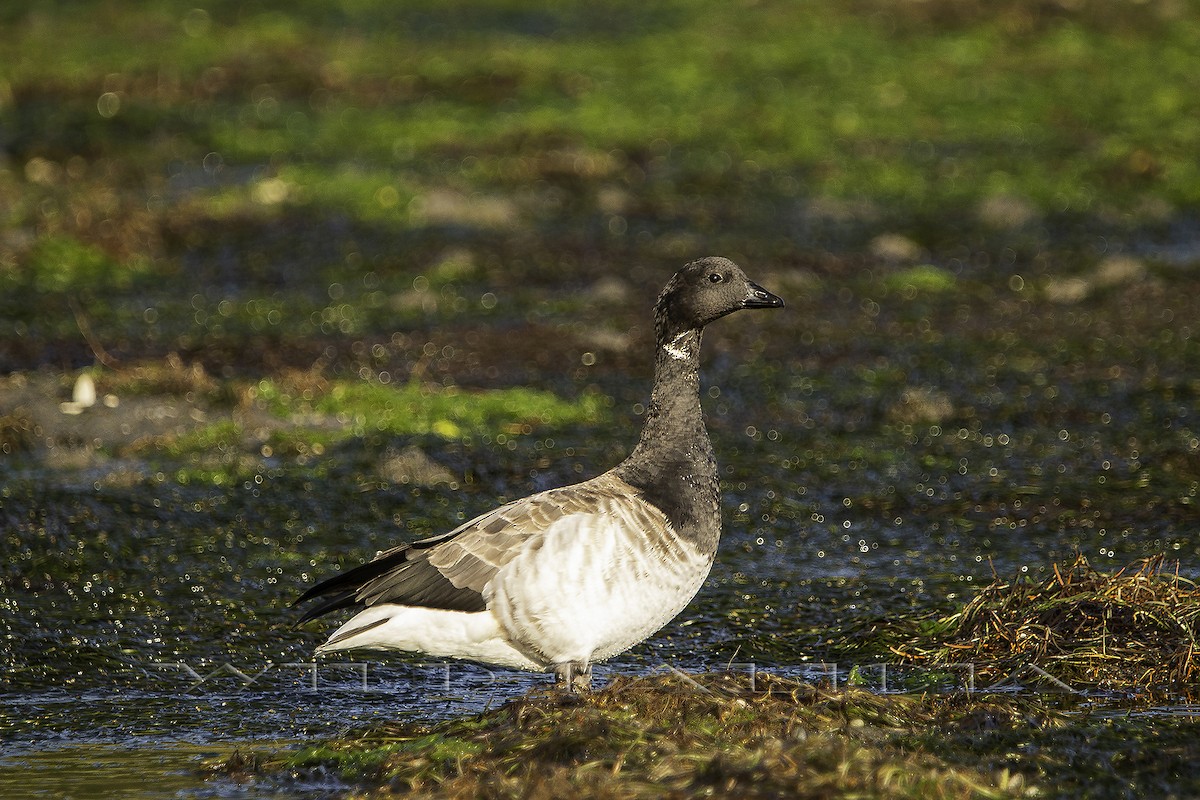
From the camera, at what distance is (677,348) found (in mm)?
8070

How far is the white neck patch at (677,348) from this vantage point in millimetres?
8055

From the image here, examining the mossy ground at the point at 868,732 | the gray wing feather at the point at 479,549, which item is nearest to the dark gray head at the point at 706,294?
the gray wing feather at the point at 479,549

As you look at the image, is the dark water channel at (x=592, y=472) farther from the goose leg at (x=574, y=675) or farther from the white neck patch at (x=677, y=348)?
the white neck patch at (x=677, y=348)

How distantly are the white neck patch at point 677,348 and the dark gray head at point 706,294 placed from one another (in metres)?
0.03

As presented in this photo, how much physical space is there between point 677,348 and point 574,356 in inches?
218

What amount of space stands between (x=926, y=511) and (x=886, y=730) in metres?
3.64

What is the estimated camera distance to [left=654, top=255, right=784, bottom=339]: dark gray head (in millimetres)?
8047

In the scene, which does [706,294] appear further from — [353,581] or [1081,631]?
[1081,631]

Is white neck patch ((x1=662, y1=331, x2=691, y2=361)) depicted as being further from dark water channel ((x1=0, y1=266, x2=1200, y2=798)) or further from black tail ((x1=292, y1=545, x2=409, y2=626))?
black tail ((x1=292, y1=545, x2=409, y2=626))

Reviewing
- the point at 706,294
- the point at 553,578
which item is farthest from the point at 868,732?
the point at 706,294

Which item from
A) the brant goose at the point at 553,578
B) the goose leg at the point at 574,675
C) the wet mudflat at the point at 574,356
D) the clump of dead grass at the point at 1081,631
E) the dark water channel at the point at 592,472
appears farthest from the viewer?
the wet mudflat at the point at 574,356

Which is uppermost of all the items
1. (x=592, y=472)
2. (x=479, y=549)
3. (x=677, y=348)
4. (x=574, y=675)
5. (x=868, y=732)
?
(x=677, y=348)

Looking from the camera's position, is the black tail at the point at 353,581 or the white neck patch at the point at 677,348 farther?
the white neck patch at the point at 677,348

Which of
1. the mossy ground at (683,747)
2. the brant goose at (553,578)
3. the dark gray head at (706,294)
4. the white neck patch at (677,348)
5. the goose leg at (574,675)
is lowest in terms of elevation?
the mossy ground at (683,747)
